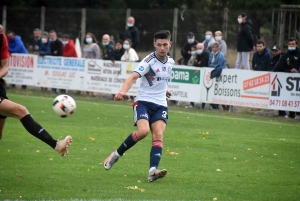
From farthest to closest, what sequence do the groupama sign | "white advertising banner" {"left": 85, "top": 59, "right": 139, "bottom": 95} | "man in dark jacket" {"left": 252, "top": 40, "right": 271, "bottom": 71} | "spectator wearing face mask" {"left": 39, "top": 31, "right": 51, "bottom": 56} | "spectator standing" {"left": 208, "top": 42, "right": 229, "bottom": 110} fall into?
"spectator wearing face mask" {"left": 39, "top": 31, "right": 51, "bottom": 56} → "white advertising banner" {"left": 85, "top": 59, "right": 139, "bottom": 95} → the groupama sign → "spectator standing" {"left": 208, "top": 42, "right": 229, "bottom": 110} → "man in dark jacket" {"left": 252, "top": 40, "right": 271, "bottom": 71}

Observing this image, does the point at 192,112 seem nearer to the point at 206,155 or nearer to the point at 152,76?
the point at 206,155

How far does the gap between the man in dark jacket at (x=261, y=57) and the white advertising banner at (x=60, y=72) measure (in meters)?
6.88

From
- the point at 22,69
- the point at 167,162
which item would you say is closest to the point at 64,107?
the point at 167,162

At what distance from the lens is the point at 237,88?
65.1 ft

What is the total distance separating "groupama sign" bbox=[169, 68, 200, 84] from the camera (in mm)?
20984

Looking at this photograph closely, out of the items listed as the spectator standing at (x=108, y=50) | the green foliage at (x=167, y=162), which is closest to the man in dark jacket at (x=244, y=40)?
the green foliage at (x=167, y=162)

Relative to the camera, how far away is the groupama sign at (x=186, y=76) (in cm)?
2098

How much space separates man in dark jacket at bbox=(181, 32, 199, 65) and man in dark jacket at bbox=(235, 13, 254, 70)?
1844 mm

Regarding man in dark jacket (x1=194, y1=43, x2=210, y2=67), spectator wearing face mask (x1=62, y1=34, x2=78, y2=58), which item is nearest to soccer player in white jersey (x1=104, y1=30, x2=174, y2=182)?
man in dark jacket (x1=194, y1=43, x2=210, y2=67)

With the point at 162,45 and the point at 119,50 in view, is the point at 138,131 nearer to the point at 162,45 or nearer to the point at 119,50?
the point at 162,45

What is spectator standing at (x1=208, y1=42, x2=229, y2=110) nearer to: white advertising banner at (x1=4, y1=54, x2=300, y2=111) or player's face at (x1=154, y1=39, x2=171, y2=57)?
white advertising banner at (x1=4, y1=54, x2=300, y2=111)

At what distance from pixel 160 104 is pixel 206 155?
242cm

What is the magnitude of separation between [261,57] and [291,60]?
1.34 m

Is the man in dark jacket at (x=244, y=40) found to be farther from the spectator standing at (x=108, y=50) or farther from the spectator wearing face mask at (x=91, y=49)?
the spectator wearing face mask at (x=91, y=49)
